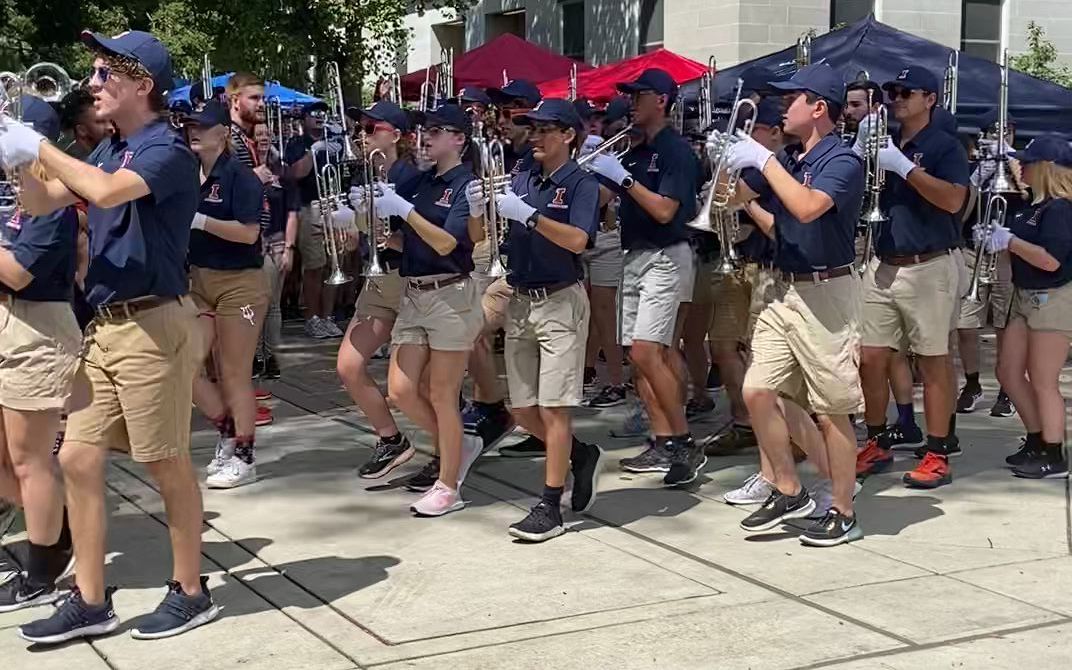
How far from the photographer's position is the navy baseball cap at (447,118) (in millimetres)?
6395

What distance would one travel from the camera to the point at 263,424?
343 inches

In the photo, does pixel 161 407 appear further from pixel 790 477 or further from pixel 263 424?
pixel 263 424

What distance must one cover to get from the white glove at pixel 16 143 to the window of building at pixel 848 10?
1546 centimetres

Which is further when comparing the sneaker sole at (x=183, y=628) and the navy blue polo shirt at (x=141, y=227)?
the sneaker sole at (x=183, y=628)

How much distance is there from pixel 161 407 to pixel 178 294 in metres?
0.40

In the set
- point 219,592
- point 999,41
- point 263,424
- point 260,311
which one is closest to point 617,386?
point 263,424

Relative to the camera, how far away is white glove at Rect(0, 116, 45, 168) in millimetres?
4375

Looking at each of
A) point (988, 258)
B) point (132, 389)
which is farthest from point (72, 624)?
point (988, 258)

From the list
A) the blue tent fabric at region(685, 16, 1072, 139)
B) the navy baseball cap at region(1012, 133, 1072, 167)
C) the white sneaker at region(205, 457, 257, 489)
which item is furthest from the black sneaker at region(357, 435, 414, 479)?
the blue tent fabric at region(685, 16, 1072, 139)

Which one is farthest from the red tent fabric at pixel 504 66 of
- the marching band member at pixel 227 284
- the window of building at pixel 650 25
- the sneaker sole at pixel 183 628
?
the sneaker sole at pixel 183 628

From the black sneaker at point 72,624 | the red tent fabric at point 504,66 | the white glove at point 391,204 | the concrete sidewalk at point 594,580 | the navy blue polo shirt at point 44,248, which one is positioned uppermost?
the red tent fabric at point 504,66

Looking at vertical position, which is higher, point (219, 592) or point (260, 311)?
point (260, 311)

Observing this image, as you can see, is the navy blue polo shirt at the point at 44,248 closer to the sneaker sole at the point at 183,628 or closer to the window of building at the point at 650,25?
the sneaker sole at the point at 183,628

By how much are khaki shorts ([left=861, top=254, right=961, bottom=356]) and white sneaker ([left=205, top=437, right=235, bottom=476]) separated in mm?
3359
